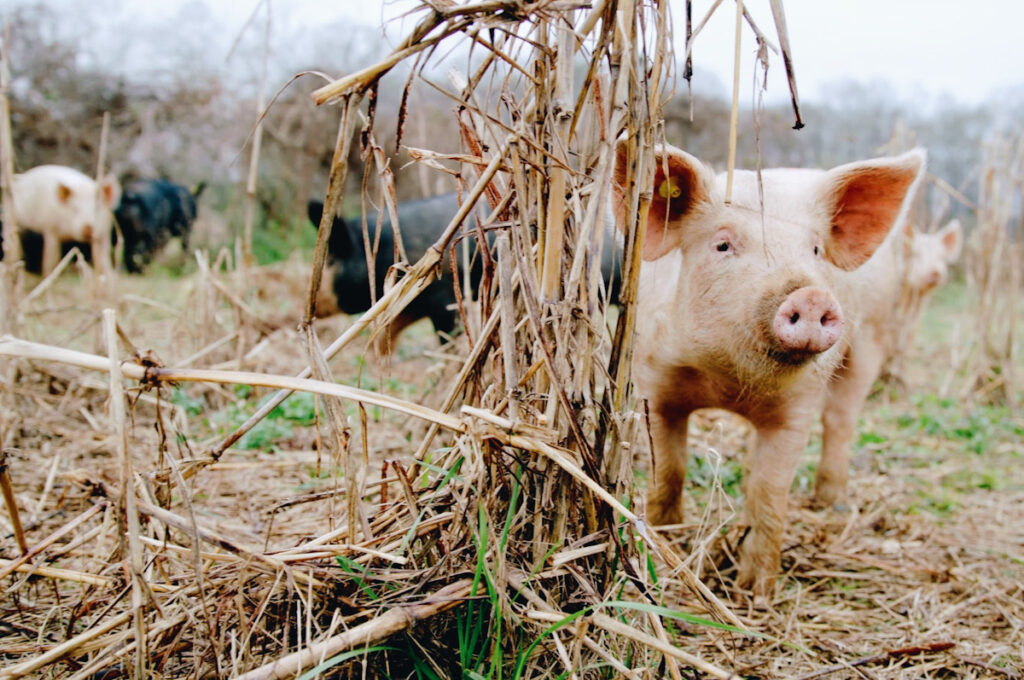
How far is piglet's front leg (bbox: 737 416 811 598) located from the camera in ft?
8.96

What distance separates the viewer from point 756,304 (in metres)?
2.28

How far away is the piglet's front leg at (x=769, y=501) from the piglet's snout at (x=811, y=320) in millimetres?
700

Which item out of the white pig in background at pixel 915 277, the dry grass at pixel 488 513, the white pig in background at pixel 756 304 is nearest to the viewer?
the dry grass at pixel 488 513

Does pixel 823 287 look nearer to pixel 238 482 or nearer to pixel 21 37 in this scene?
pixel 238 482

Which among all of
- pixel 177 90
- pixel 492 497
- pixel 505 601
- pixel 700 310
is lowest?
pixel 505 601

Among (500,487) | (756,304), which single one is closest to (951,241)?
(756,304)

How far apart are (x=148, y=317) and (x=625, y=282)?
823 centimetres

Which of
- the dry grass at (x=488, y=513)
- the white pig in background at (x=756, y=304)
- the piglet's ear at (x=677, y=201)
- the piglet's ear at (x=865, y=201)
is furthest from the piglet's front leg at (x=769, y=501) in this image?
the piglet's ear at (x=677, y=201)

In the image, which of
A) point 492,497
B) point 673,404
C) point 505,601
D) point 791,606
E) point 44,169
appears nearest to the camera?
point 505,601

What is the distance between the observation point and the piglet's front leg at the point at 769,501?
2.73 meters

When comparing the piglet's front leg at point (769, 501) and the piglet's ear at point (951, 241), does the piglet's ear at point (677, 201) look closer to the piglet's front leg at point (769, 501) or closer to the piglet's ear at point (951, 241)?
the piglet's front leg at point (769, 501)

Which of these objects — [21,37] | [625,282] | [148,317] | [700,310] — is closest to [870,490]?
[700,310]

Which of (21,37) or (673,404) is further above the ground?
(21,37)

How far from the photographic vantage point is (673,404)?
2.87m
